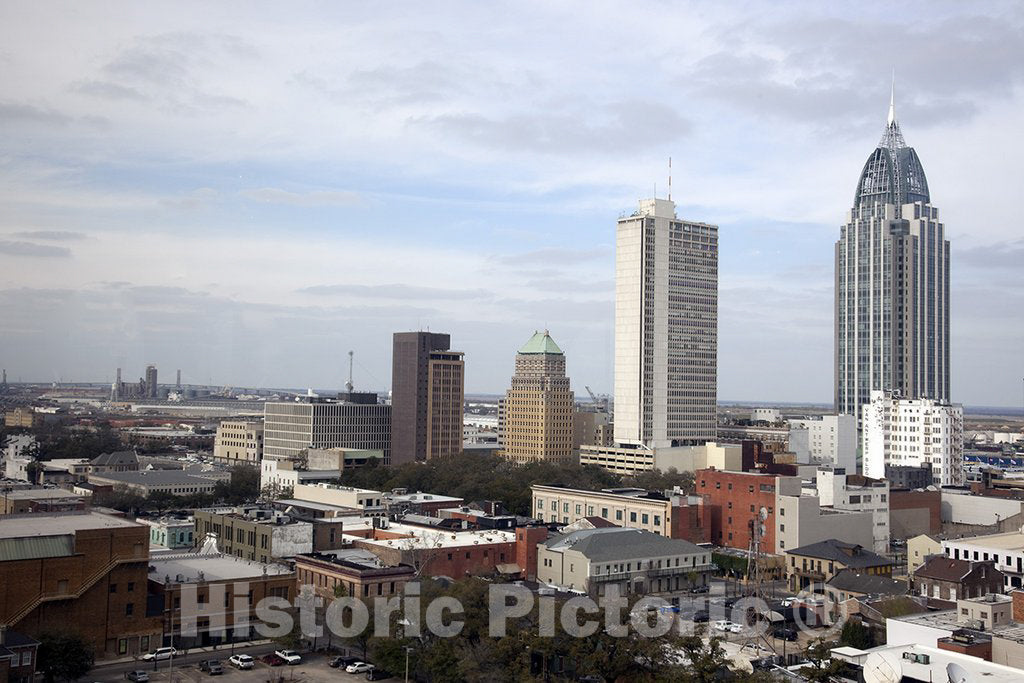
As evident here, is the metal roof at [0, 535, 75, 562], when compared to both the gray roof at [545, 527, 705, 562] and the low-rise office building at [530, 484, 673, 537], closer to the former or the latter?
the gray roof at [545, 527, 705, 562]

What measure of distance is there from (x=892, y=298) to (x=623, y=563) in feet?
363

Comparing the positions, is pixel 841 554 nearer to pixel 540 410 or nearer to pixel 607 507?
pixel 607 507

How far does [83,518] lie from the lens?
43062mm

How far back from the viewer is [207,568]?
44781 mm

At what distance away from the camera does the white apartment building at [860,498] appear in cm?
6831

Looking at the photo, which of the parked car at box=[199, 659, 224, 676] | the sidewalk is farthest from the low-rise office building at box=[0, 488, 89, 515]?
the parked car at box=[199, 659, 224, 676]

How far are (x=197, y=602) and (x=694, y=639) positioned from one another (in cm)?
2108

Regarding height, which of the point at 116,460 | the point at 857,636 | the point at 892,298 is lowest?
the point at 857,636

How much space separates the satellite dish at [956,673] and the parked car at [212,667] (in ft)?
79.1

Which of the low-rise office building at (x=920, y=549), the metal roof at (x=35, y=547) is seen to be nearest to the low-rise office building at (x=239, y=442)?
the low-rise office building at (x=920, y=549)

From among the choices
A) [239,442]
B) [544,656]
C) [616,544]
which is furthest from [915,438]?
[239,442]

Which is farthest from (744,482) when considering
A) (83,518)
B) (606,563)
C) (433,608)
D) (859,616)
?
(83,518)

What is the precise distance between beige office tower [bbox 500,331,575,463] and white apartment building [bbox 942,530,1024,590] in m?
71.6

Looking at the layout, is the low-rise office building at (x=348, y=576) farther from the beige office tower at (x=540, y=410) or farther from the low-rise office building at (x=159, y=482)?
the beige office tower at (x=540, y=410)
